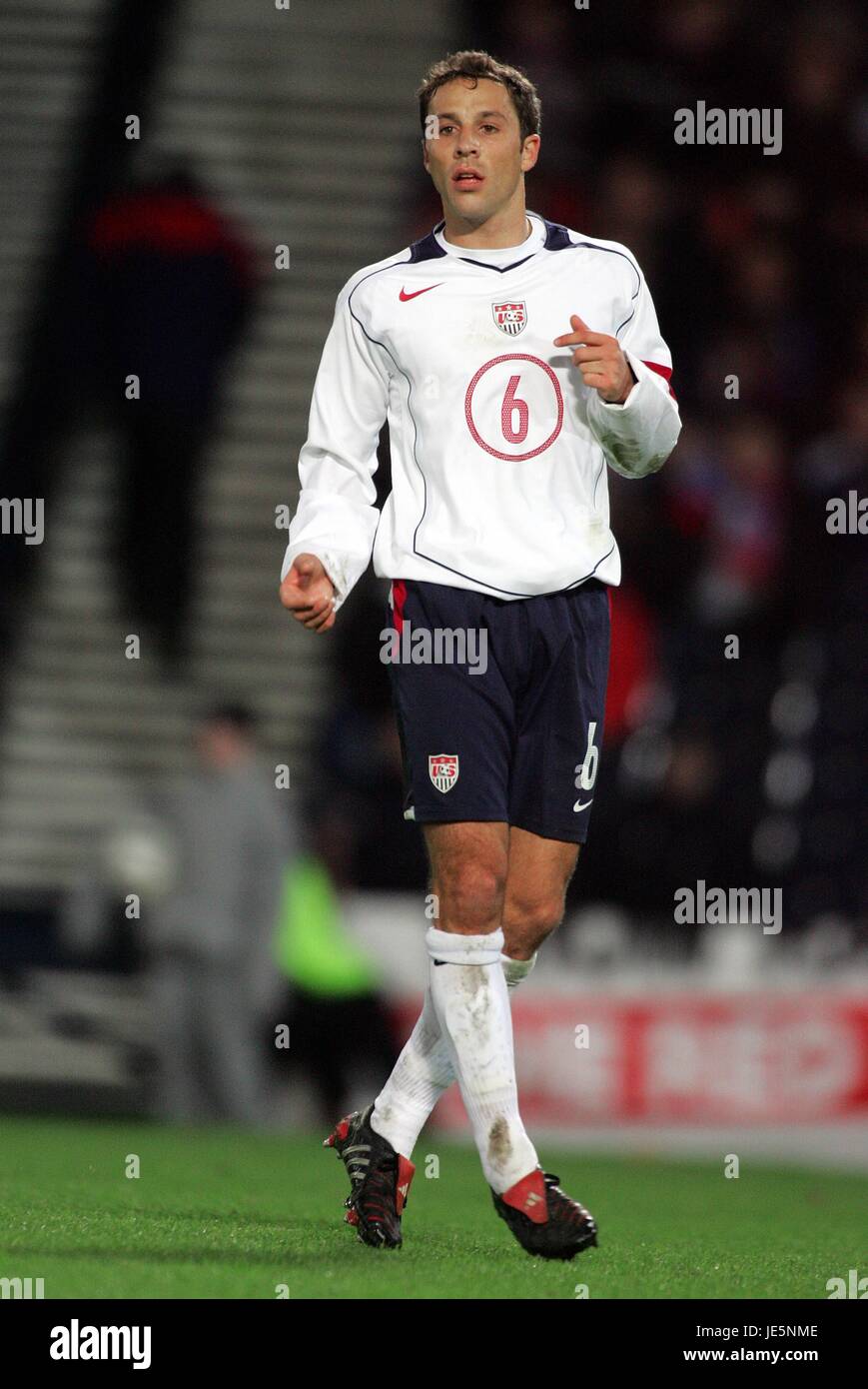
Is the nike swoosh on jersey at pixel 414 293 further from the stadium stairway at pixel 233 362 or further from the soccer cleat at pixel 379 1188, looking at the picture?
the stadium stairway at pixel 233 362

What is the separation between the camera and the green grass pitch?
13.5 feet

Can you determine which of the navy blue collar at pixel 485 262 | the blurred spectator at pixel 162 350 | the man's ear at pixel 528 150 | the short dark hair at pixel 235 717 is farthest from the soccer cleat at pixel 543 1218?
the blurred spectator at pixel 162 350

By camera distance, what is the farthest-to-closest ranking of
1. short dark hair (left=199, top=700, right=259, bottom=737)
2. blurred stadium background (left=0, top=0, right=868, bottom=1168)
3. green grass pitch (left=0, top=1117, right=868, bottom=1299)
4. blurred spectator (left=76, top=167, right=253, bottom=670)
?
1. blurred spectator (left=76, top=167, right=253, bottom=670)
2. short dark hair (left=199, top=700, right=259, bottom=737)
3. blurred stadium background (left=0, top=0, right=868, bottom=1168)
4. green grass pitch (left=0, top=1117, right=868, bottom=1299)

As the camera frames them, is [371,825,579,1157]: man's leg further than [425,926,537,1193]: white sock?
Yes

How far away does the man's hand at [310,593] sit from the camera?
438cm

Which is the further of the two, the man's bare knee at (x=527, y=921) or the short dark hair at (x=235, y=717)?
the short dark hair at (x=235, y=717)

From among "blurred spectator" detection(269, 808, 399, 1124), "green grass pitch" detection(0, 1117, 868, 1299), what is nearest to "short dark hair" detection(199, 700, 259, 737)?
"blurred spectator" detection(269, 808, 399, 1124)

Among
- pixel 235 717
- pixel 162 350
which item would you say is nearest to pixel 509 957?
pixel 235 717

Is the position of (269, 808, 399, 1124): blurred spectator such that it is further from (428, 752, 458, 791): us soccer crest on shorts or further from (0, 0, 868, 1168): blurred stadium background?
(428, 752, 458, 791): us soccer crest on shorts

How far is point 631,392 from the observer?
4.40 m

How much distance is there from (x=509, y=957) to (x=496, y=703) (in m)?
0.56

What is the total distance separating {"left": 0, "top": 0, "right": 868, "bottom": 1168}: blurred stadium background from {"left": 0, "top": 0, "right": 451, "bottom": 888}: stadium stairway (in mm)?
23

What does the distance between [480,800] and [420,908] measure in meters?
5.71

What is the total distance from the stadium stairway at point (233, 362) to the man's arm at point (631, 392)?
758 cm
